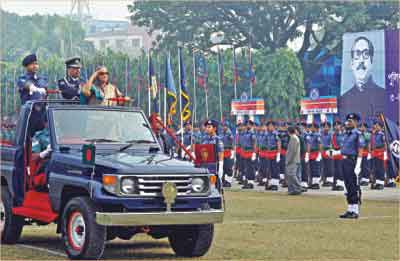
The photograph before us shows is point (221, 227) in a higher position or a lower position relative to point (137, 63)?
lower

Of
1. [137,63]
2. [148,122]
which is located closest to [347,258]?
[148,122]

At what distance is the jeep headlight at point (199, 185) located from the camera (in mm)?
12693

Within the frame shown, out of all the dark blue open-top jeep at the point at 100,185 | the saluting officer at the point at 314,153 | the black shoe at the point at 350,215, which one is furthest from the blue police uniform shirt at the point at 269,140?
the dark blue open-top jeep at the point at 100,185

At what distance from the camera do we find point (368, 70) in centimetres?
4584

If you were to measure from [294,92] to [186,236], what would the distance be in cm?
4999

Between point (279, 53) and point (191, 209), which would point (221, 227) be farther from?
point (279, 53)

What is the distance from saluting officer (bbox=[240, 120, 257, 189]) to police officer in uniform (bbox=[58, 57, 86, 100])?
673 inches

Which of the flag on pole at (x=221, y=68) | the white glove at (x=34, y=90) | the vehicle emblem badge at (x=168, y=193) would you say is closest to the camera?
the vehicle emblem badge at (x=168, y=193)

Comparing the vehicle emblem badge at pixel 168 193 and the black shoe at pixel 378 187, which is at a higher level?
the vehicle emblem badge at pixel 168 193

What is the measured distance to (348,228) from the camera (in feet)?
56.5

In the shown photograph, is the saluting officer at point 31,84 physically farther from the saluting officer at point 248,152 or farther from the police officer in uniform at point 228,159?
the saluting officer at point 248,152

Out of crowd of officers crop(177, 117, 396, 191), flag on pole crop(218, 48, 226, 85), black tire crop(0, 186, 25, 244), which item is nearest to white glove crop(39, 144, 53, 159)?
black tire crop(0, 186, 25, 244)

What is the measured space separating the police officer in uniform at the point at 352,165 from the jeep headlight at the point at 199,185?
22.8 feet

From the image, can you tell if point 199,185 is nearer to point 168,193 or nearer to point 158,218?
point 168,193
